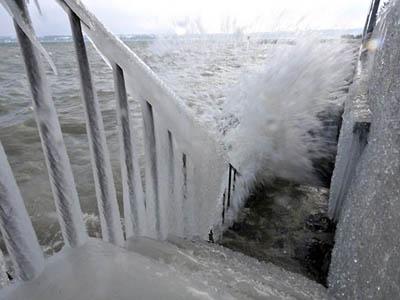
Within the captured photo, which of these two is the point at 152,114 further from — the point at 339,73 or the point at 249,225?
the point at 339,73

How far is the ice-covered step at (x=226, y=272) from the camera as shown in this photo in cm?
99

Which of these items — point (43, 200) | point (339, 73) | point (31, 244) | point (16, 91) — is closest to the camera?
point (31, 244)

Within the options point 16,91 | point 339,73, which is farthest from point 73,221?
point 16,91

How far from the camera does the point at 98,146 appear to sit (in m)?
1.01

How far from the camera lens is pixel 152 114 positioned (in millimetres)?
1311

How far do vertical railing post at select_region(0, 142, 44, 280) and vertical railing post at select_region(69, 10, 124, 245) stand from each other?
0.32m

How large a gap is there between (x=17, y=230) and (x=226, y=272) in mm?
819

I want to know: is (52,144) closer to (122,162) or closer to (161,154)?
(122,162)

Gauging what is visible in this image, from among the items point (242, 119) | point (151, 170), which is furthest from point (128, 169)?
point (242, 119)

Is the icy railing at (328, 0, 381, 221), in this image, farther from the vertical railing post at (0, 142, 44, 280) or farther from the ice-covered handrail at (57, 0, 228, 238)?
the vertical railing post at (0, 142, 44, 280)

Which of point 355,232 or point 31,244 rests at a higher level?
point 31,244

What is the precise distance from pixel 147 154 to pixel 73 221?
53 cm

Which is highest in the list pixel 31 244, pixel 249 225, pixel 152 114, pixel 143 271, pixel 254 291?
pixel 152 114

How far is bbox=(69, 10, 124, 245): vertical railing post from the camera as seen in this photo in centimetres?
88
